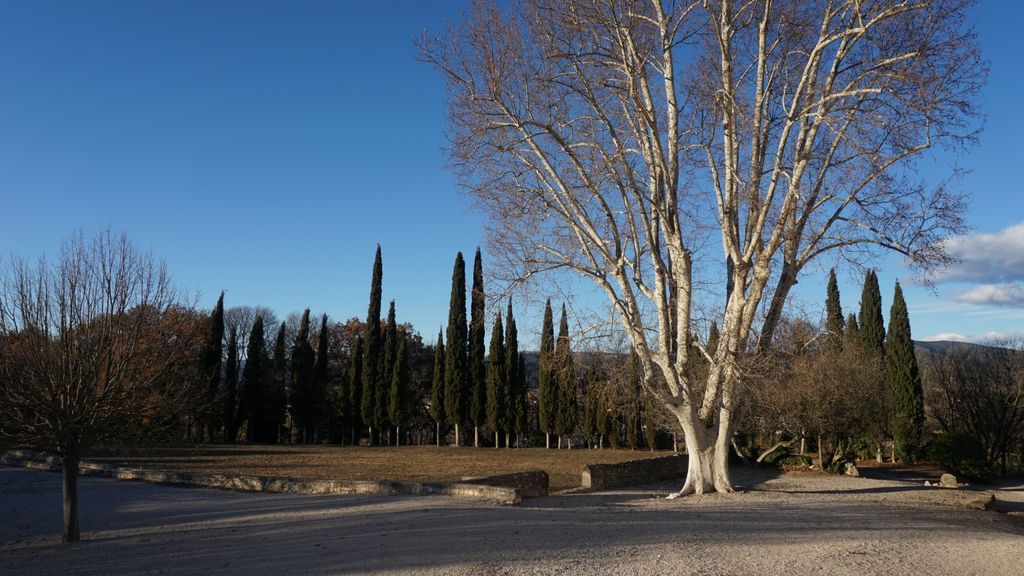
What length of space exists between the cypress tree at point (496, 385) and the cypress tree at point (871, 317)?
19218 millimetres

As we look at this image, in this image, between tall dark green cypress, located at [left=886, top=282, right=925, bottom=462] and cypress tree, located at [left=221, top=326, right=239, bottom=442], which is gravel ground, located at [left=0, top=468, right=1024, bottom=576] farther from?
cypress tree, located at [left=221, top=326, right=239, bottom=442]

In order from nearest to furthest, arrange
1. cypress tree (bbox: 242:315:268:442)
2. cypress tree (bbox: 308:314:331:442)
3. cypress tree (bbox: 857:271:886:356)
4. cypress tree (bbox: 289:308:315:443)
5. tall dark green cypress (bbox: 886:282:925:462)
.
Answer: tall dark green cypress (bbox: 886:282:925:462)
cypress tree (bbox: 857:271:886:356)
cypress tree (bbox: 242:315:268:442)
cypress tree (bbox: 289:308:315:443)
cypress tree (bbox: 308:314:331:442)

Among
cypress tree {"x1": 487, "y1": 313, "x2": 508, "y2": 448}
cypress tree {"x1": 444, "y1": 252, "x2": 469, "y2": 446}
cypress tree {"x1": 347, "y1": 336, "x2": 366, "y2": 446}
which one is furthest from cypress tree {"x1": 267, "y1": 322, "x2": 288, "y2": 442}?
cypress tree {"x1": 487, "y1": 313, "x2": 508, "y2": 448}

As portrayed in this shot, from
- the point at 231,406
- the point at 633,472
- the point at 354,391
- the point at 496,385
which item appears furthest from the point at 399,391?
the point at 633,472

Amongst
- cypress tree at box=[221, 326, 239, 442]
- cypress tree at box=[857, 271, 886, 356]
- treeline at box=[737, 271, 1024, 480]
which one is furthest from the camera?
cypress tree at box=[221, 326, 239, 442]

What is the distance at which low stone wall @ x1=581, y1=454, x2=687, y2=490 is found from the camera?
52.3ft

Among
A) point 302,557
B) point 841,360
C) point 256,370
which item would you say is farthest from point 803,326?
point 256,370

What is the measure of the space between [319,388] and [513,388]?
496 inches

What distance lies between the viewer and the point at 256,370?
42.7m

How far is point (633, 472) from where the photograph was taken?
59.3ft

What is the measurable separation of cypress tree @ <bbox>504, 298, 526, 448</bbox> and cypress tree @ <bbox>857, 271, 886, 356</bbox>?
61.4ft

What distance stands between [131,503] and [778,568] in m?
11.6

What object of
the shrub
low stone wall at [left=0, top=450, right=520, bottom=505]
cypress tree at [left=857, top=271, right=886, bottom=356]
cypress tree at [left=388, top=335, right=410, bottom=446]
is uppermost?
cypress tree at [left=857, top=271, right=886, bottom=356]

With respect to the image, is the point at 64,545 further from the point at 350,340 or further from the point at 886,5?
the point at 350,340
